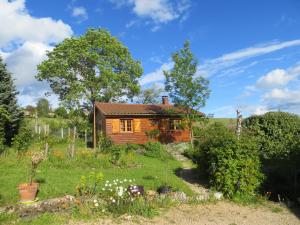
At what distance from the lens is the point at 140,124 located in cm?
2706

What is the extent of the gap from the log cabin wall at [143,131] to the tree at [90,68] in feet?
38.7

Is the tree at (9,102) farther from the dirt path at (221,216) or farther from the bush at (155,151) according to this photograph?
the dirt path at (221,216)

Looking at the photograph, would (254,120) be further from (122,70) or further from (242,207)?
(122,70)

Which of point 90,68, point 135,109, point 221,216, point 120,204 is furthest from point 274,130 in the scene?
point 90,68

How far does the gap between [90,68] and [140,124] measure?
49.5 feet

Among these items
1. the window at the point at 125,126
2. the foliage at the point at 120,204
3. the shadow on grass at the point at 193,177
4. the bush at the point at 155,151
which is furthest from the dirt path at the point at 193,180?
the window at the point at 125,126

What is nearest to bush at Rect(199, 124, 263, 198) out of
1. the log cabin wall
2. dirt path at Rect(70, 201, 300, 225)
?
dirt path at Rect(70, 201, 300, 225)

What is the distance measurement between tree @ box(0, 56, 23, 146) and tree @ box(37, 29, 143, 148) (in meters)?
14.2

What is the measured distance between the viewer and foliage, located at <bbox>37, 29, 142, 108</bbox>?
122 feet

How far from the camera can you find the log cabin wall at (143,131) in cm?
2594

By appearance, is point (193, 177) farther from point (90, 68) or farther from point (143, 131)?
point (90, 68)

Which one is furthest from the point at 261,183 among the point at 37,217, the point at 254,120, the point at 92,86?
the point at 92,86

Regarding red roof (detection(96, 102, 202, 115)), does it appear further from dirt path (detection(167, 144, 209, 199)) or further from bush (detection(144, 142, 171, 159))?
dirt path (detection(167, 144, 209, 199))

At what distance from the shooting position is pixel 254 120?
51.5 ft
